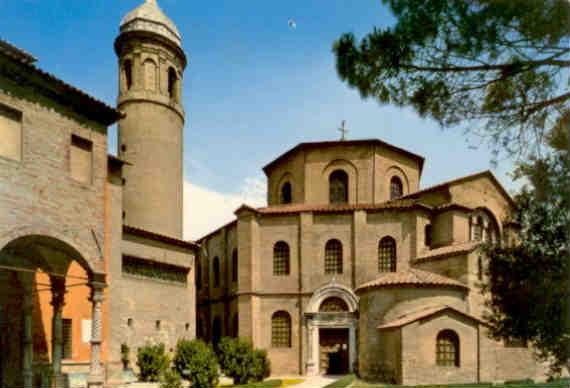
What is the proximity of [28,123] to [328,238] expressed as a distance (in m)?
17.4

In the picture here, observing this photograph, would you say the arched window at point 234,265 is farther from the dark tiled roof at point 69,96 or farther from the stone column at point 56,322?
the dark tiled roof at point 69,96

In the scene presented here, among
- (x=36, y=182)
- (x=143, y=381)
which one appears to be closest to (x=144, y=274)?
(x=143, y=381)

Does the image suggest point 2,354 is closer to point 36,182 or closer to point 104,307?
point 104,307

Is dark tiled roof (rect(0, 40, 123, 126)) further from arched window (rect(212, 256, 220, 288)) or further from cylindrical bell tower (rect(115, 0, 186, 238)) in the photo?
arched window (rect(212, 256, 220, 288))

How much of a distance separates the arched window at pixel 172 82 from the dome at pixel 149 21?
1672 mm

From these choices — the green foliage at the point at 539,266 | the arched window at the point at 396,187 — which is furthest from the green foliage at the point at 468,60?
the arched window at the point at 396,187

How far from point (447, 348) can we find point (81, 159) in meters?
15.1

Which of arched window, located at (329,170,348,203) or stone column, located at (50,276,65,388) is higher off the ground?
arched window, located at (329,170,348,203)

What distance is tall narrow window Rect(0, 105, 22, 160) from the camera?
39.4 ft

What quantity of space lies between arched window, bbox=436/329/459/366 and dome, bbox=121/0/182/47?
20.7m

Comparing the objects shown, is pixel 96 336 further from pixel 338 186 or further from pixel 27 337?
pixel 338 186

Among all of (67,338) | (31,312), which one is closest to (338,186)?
(67,338)

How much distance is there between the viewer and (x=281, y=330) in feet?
89.0

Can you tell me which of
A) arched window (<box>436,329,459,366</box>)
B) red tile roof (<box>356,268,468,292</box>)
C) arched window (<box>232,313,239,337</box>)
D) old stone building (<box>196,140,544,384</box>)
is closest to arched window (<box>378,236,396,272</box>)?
old stone building (<box>196,140,544,384</box>)
